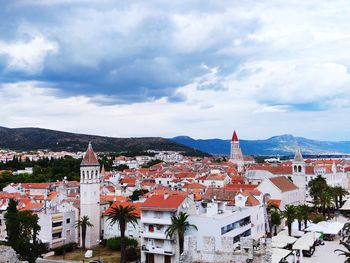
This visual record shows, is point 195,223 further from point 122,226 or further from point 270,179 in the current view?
point 270,179

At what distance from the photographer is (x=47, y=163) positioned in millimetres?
145625

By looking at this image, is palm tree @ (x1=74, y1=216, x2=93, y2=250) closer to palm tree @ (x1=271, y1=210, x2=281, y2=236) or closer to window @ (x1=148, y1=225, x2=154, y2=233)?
window @ (x1=148, y1=225, x2=154, y2=233)

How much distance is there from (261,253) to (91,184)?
36.4 m

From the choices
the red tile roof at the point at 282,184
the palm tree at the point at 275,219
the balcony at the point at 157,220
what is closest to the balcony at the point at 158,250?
the balcony at the point at 157,220

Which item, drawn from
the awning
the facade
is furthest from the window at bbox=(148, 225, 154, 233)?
the awning

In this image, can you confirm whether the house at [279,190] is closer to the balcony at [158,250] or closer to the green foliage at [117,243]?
the green foliage at [117,243]

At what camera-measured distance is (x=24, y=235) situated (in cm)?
4619

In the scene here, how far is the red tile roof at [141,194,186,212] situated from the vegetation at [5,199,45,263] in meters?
12.0

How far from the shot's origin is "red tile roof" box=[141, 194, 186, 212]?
46.6 meters

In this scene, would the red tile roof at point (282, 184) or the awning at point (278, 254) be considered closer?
the awning at point (278, 254)

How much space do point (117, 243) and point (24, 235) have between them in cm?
1186

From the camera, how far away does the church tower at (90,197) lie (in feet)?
188

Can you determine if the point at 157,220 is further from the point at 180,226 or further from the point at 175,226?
the point at 180,226

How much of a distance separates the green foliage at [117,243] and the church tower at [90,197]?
10.9 feet
